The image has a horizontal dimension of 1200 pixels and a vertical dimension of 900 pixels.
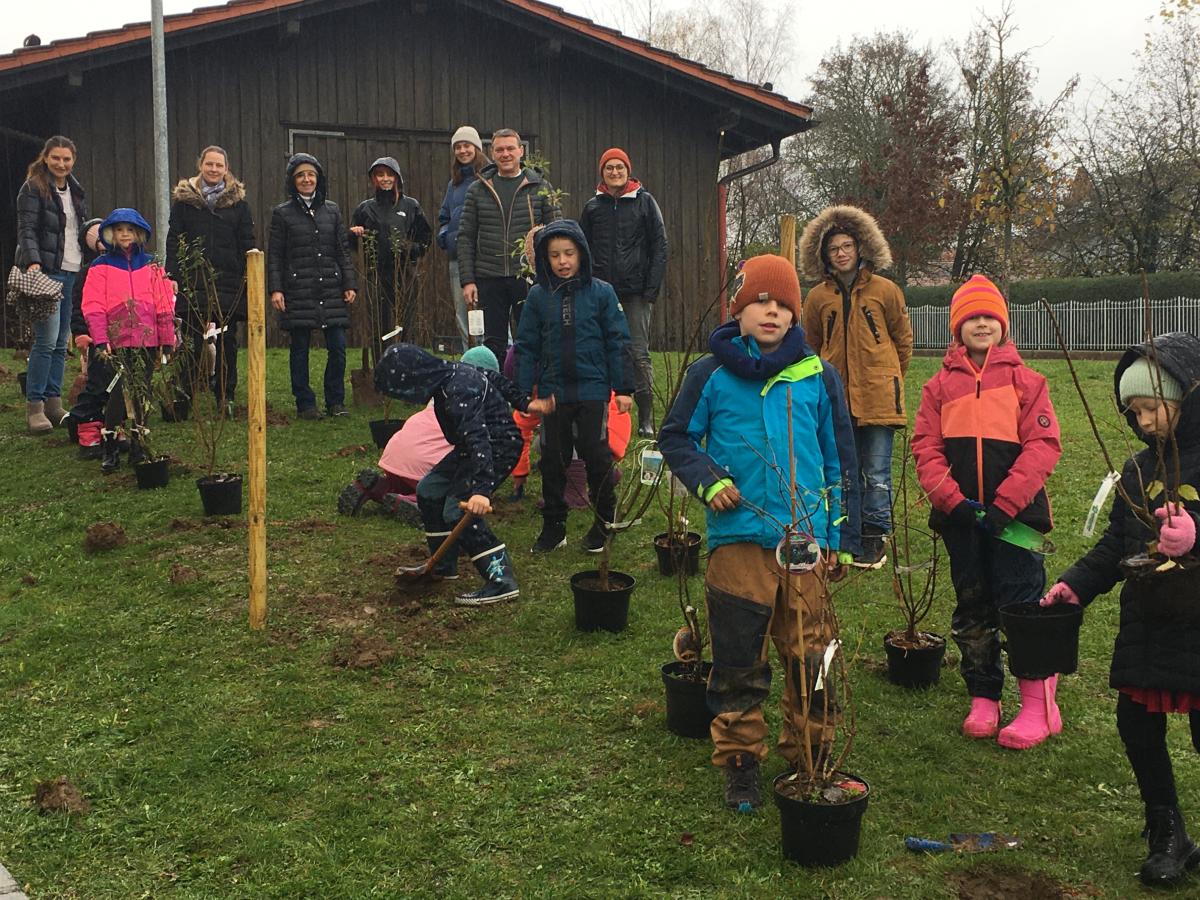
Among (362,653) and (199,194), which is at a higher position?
(199,194)

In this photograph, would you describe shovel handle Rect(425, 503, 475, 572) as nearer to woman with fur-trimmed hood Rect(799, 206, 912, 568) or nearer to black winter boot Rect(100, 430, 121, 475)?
woman with fur-trimmed hood Rect(799, 206, 912, 568)

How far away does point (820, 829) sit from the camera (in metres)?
3.01

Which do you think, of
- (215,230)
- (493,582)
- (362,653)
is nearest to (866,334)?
(493,582)

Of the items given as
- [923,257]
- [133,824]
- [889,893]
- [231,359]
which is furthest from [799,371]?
[923,257]

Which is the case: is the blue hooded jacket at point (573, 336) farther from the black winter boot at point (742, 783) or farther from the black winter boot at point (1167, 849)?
the black winter boot at point (1167, 849)

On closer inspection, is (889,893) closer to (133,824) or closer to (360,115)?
(133,824)

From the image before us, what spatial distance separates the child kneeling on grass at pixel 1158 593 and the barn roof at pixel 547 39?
12.8 meters

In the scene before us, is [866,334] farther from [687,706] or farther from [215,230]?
[215,230]

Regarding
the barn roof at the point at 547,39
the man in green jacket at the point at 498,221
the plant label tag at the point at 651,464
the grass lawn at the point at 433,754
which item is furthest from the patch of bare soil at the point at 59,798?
the barn roof at the point at 547,39

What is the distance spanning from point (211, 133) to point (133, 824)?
12365 mm

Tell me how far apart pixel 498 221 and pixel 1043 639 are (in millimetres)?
5349

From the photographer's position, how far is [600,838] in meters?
3.24

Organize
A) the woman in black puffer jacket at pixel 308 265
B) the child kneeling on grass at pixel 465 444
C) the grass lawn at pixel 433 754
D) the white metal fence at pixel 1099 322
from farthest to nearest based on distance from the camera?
the white metal fence at pixel 1099 322
the woman in black puffer jacket at pixel 308 265
the child kneeling on grass at pixel 465 444
the grass lawn at pixel 433 754

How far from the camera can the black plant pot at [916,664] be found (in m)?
4.30
